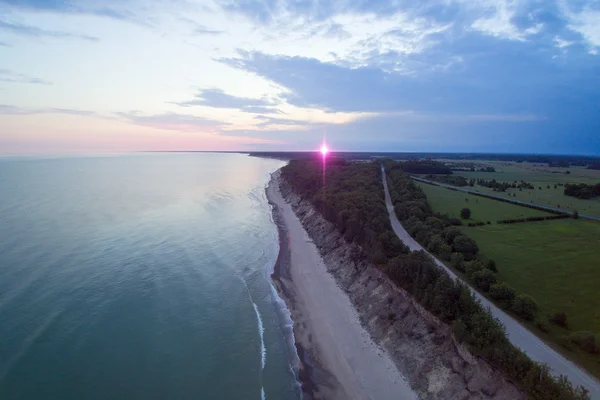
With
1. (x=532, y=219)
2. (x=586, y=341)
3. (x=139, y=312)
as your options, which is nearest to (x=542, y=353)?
(x=586, y=341)

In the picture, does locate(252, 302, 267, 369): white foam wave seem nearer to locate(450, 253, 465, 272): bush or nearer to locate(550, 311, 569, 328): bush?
locate(450, 253, 465, 272): bush

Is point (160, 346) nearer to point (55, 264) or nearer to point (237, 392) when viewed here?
point (237, 392)

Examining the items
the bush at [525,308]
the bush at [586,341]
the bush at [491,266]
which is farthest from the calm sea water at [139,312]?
the bush at [491,266]

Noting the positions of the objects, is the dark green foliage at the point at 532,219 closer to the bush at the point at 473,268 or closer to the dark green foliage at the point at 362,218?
the dark green foliage at the point at 362,218

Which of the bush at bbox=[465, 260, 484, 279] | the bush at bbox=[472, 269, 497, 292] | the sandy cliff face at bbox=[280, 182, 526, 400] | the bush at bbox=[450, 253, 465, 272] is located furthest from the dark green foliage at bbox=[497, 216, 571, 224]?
the sandy cliff face at bbox=[280, 182, 526, 400]

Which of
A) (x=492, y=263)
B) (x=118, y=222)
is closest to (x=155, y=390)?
(x=492, y=263)
